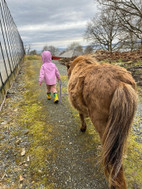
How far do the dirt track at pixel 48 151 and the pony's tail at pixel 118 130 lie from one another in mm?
459

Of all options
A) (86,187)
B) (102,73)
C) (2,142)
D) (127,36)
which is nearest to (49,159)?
(86,187)

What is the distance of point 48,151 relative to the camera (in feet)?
8.05

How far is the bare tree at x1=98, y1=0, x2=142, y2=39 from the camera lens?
11709 mm

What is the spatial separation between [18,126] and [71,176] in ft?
6.31

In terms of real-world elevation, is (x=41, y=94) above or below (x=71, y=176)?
above

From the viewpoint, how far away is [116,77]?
1584 mm

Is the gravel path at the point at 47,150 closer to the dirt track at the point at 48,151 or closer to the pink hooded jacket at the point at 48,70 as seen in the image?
the dirt track at the point at 48,151

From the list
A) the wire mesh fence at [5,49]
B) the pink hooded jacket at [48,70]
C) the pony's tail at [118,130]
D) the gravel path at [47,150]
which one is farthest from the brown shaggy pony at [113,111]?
the wire mesh fence at [5,49]

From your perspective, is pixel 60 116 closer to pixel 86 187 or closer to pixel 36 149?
pixel 36 149

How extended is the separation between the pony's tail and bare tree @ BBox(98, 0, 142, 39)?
1367 cm

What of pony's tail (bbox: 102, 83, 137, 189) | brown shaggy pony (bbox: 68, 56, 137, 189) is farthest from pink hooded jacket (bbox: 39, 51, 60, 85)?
A: pony's tail (bbox: 102, 83, 137, 189)

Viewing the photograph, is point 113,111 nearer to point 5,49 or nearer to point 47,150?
point 47,150

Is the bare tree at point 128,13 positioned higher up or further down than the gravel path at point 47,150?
higher up

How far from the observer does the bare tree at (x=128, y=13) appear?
11709 mm
